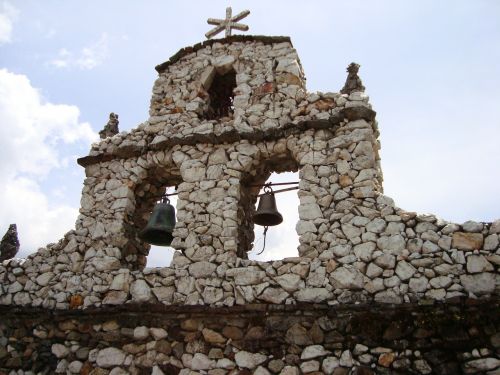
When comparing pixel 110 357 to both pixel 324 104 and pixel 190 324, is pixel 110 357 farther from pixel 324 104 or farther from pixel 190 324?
pixel 324 104

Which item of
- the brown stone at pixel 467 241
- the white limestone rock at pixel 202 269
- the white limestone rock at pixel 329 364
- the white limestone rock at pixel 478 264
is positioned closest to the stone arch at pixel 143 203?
the white limestone rock at pixel 202 269

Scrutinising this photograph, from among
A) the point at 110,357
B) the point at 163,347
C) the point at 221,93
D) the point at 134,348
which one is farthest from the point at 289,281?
the point at 221,93

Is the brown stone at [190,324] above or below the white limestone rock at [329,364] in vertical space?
above

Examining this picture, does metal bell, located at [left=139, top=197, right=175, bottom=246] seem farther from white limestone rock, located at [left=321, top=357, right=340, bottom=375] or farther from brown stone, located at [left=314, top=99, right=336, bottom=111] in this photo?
white limestone rock, located at [left=321, top=357, right=340, bottom=375]

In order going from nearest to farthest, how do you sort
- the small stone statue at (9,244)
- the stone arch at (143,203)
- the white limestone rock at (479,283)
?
1. the white limestone rock at (479,283)
2. the stone arch at (143,203)
3. the small stone statue at (9,244)

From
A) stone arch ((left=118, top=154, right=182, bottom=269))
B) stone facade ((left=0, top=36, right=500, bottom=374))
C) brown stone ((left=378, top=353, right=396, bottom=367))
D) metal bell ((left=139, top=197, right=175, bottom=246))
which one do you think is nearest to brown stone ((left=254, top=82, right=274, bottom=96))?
stone facade ((left=0, top=36, right=500, bottom=374))

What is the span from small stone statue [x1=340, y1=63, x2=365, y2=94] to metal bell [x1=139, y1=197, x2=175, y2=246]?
349cm

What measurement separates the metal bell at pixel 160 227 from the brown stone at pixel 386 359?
3.54 metres

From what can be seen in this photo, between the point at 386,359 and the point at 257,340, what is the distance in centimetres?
152

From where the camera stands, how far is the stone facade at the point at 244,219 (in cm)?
509

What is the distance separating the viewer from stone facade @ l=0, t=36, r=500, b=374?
5.09 meters

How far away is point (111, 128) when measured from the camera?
8.36 metres

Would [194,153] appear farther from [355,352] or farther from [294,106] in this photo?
[355,352]

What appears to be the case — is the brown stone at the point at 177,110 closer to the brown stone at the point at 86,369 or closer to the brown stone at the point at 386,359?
the brown stone at the point at 86,369
